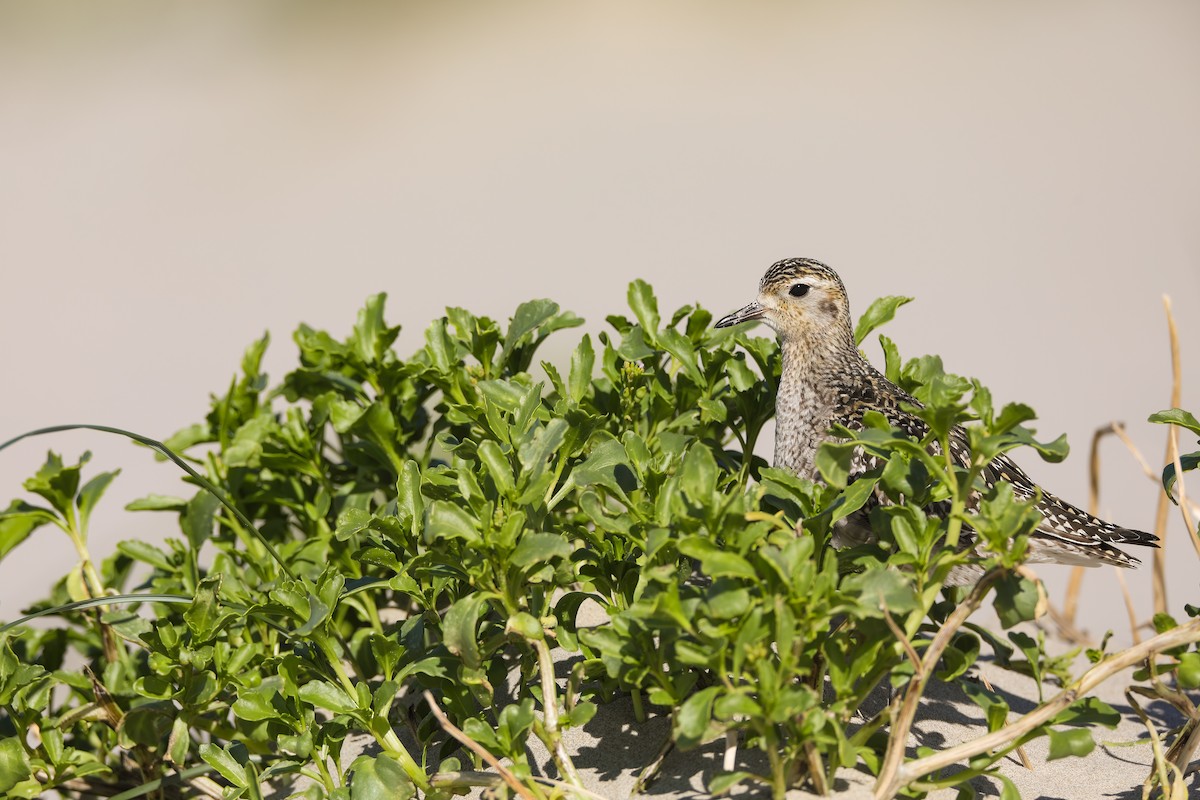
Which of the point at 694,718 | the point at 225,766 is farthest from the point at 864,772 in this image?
the point at 225,766

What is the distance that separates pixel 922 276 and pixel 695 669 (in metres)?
7.31

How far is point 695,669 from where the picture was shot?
3299 millimetres

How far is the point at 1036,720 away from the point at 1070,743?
0.10m

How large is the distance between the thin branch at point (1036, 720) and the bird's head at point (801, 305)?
2166 mm

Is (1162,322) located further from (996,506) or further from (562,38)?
(562,38)

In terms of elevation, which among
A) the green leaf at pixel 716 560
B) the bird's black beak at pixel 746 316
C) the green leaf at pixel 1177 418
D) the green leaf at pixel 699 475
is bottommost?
the green leaf at pixel 716 560

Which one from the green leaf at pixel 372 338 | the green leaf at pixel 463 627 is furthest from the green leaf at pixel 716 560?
the green leaf at pixel 372 338

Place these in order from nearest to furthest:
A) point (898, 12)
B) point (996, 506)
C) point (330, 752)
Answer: point (996, 506), point (330, 752), point (898, 12)

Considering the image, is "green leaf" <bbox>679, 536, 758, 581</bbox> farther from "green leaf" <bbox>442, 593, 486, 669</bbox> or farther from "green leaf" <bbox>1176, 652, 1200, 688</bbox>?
"green leaf" <bbox>1176, 652, 1200, 688</bbox>

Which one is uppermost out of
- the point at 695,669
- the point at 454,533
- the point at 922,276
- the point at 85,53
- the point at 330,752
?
the point at 85,53

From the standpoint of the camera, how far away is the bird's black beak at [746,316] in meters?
4.88

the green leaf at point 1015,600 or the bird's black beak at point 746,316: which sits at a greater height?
the bird's black beak at point 746,316

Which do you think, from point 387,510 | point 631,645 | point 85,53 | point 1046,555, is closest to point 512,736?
point 631,645

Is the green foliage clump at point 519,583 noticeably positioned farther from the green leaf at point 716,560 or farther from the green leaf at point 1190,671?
the green leaf at point 1190,671
